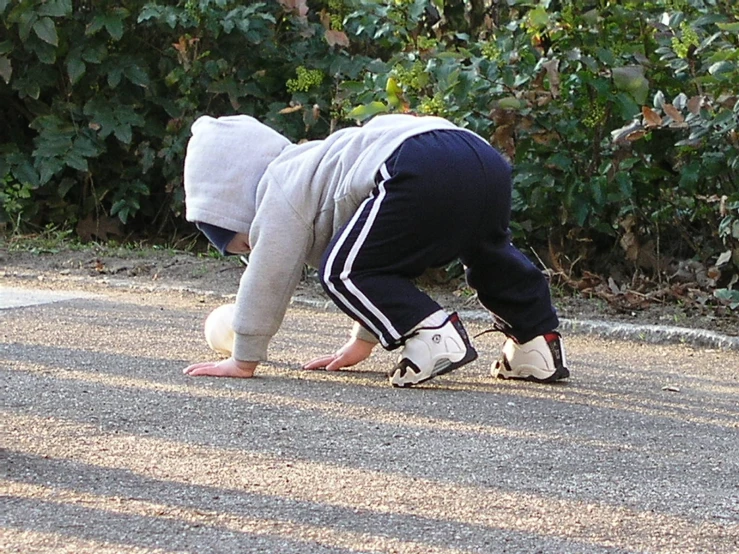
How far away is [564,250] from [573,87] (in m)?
0.75

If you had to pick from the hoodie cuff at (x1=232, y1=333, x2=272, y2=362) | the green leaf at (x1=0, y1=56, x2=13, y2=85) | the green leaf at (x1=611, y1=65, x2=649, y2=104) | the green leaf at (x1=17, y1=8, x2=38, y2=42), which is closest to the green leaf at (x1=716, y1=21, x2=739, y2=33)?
the green leaf at (x1=611, y1=65, x2=649, y2=104)

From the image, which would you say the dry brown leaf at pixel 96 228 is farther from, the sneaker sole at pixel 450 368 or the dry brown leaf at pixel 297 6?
the sneaker sole at pixel 450 368

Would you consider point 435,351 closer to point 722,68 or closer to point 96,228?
point 722,68

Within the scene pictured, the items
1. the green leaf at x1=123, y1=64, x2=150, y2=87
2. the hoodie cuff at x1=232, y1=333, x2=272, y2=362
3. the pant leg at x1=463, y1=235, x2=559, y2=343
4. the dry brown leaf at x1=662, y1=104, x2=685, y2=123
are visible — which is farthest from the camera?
the green leaf at x1=123, y1=64, x2=150, y2=87

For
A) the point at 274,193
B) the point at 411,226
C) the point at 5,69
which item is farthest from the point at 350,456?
the point at 5,69

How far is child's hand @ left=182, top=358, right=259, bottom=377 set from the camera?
3387 millimetres

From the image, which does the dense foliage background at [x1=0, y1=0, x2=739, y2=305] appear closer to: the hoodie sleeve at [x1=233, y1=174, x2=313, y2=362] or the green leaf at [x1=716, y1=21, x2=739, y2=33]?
the green leaf at [x1=716, y1=21, x2=739, y2=33]

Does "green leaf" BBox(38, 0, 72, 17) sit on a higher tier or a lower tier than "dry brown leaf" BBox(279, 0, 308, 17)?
lower

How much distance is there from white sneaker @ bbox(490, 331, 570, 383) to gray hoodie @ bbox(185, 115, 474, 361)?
640 millimetres

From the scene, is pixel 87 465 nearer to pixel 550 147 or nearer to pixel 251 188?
pixel 251 188

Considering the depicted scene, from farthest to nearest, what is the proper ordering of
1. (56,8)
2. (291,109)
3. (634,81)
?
(56,8) → (291,109) → (634,81)

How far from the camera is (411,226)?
3225mm

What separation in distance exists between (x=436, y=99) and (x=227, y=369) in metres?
1.77

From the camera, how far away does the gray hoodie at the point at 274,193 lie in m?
3.28
